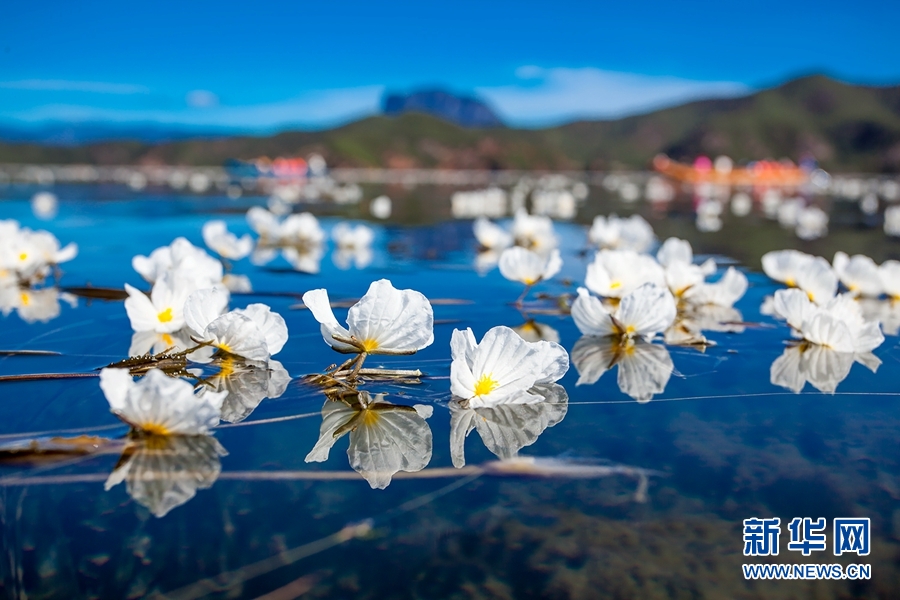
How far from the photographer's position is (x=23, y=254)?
3.61 metres

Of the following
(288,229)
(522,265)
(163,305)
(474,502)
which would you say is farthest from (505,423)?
(288,229)

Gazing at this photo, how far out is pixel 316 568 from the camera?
3.64ft

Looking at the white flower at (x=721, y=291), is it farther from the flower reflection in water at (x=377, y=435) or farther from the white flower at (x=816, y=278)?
the flower reflection in water at (x=377, y=435)

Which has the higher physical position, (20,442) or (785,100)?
(785,100)

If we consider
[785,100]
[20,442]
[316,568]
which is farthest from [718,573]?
[785,100]

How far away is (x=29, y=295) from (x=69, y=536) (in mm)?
2666

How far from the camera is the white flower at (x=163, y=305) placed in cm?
238

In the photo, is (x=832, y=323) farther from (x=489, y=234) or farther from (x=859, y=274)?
(x=489, y=234)

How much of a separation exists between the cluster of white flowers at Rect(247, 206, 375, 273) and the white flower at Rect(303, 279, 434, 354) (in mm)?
3008

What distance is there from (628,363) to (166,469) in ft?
4.74

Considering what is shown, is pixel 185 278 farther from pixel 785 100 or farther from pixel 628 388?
pixel 785 100

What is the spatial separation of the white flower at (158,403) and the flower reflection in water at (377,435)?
233mm

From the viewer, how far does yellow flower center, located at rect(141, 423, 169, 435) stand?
1.52m

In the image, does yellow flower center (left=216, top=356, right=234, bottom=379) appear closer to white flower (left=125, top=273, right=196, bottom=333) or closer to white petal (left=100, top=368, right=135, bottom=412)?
white flower (left=125, top=273, right=196, bottom=333)
